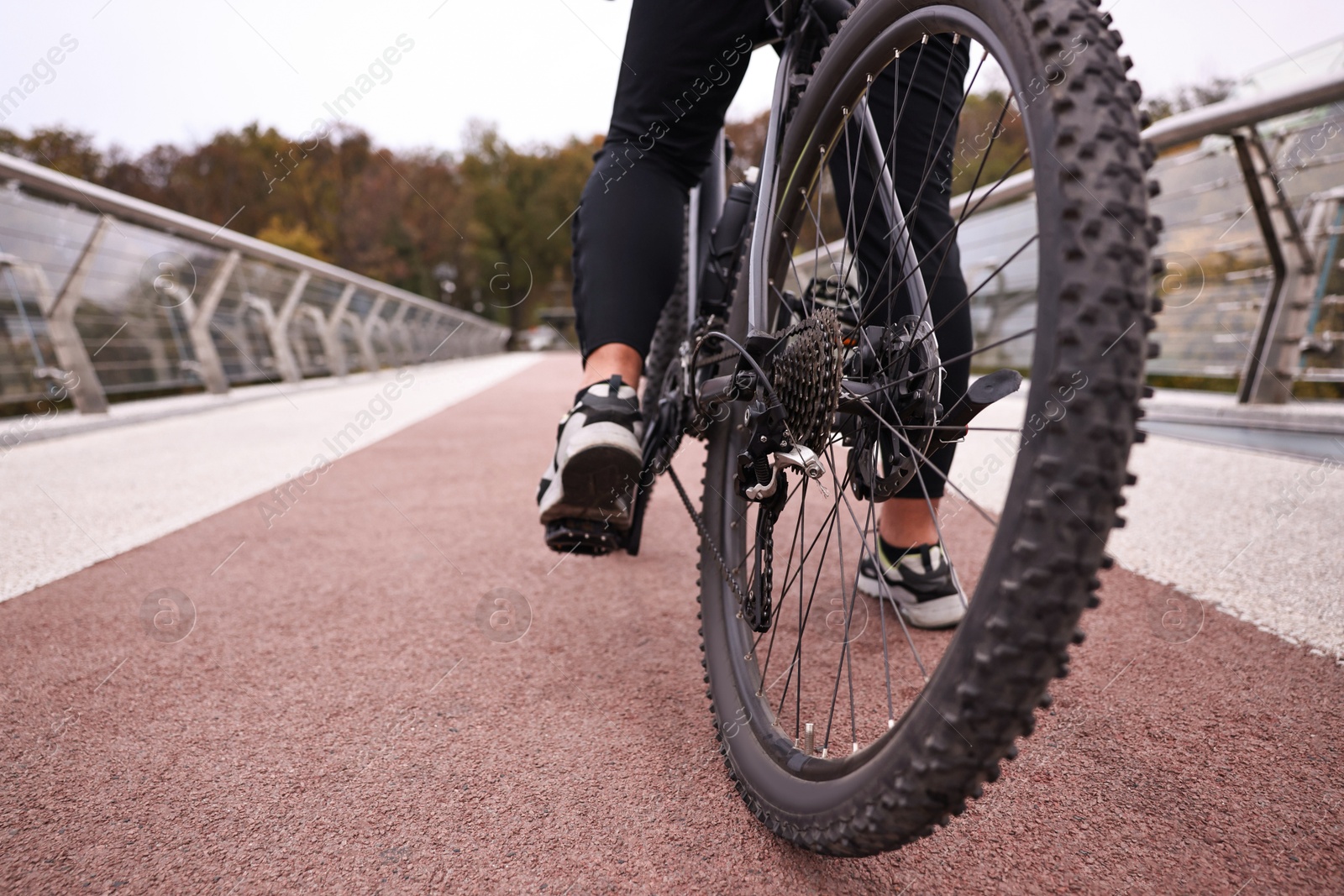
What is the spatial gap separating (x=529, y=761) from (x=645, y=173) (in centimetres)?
110

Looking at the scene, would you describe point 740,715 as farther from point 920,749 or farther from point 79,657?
point 79,657

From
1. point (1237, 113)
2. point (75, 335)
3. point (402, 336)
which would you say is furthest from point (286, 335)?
point (1237, 113)

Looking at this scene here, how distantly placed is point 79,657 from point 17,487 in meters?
2.31

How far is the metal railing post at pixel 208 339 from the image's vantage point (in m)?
7.27

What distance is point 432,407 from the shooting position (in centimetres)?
738

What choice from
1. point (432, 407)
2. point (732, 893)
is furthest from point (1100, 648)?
point (432, 407)

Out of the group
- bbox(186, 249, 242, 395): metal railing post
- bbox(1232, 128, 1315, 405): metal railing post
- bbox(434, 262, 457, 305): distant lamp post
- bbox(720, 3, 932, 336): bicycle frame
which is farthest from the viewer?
bbox(434, 262, 457, 305): distant lamp post

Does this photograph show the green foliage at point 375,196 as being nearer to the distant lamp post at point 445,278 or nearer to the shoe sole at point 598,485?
the distant lamp post at point 445,278

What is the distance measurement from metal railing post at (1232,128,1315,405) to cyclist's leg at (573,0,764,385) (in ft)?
12.5

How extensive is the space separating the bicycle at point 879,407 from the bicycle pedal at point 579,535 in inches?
3.1

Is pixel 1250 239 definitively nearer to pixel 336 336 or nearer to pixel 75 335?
pixel 75 335

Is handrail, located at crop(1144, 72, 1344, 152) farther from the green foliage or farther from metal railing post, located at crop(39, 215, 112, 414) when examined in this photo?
the green foliage

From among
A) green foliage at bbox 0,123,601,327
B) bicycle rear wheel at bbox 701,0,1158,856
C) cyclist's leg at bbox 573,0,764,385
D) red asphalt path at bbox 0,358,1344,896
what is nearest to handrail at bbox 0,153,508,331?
red asphalt path at bbox 0,358,1344,896

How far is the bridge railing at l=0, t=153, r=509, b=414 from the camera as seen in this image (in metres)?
5.08
